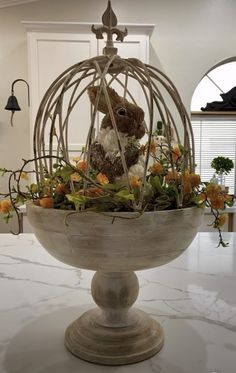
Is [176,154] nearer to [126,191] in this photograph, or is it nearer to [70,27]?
[126,191]

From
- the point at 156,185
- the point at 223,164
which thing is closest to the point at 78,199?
the point at 156,185

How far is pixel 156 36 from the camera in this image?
3338 millimetres

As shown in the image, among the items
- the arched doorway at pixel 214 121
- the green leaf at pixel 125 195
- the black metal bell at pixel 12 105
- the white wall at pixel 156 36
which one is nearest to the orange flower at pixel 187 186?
the green leaf at pixel 125 195

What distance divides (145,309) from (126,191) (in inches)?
14.3

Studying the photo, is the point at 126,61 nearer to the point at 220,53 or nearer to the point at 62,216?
the point at 62,216

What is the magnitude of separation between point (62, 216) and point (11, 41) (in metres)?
3.17

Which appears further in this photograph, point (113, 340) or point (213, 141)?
point (213, 141)

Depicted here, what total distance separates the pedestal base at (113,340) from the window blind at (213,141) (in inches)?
123

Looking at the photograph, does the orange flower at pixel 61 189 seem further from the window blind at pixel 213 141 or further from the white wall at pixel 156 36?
the window blind at pixel 213 141

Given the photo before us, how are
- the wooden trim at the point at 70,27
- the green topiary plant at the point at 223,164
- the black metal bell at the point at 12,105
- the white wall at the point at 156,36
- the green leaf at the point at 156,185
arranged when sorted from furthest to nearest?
the white wall at the point at 156,36 → the green topiary plant at the point at 223,164 → the black metal bell at the point at 12,105 → the wooden trim at the point at 70,27 → the green leaf at the point at 156,185

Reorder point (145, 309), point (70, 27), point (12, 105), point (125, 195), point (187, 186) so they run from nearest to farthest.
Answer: point (125, 195), point (187, 186), point (145, 309), point (70, 27), point (12, 105)

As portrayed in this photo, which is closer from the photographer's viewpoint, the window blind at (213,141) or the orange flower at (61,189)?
the orange flower at (61,189)

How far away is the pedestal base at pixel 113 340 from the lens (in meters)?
0.58

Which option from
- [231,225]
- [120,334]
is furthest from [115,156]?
[231,225]
